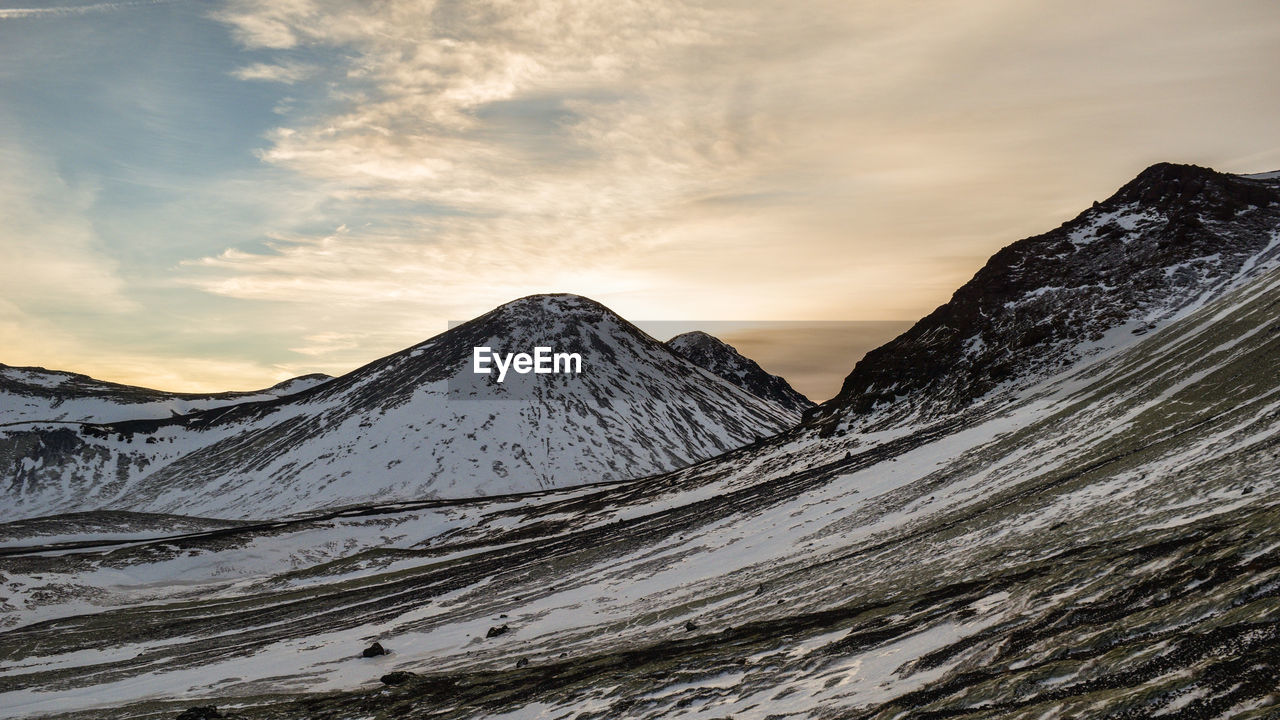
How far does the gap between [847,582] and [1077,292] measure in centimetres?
8284

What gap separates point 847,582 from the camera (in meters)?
34.7

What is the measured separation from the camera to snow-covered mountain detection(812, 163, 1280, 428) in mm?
88688

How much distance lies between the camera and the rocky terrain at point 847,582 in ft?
56.3

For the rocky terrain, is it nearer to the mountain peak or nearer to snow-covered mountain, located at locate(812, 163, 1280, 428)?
snow-covered mountain, located at locate(812, 163, 1280, 428)

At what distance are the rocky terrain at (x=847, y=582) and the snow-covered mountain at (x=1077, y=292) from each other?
78cm

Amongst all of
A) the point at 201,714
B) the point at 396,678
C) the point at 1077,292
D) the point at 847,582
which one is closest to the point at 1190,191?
the point at 1077,292

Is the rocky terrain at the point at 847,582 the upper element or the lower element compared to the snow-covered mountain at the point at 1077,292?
lower

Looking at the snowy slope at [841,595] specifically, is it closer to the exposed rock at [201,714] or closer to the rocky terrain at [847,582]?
the rocky terrain at [847,582]

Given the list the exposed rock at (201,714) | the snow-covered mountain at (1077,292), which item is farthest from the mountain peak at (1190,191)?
the exposed rock at (201,714)

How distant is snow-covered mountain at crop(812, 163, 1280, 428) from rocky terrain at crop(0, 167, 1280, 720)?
0.78m

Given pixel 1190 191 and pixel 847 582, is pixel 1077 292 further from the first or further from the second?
pixel 847 582

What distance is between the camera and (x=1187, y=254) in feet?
316

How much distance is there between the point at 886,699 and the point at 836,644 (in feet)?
19.5

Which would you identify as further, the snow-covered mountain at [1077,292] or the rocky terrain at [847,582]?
the snow-covered mountain at [1077,292]
